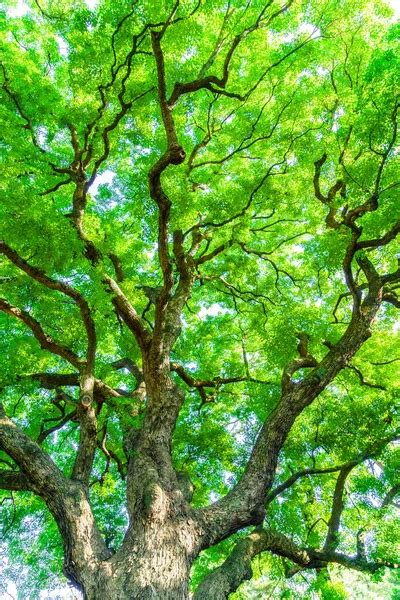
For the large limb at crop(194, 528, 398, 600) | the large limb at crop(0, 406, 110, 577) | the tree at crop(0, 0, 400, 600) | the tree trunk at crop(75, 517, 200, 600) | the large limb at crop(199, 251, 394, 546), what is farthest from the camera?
the tree at crop(0, 0, 400, 600)

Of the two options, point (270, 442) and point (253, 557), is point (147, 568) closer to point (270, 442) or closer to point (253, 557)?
point (253, 557)

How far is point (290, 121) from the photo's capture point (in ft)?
26.3

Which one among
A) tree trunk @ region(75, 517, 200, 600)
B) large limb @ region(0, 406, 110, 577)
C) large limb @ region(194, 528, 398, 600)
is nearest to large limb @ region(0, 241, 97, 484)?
large limb @ region(0, 406, 110, 577)

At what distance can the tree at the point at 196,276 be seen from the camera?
16.6 ft

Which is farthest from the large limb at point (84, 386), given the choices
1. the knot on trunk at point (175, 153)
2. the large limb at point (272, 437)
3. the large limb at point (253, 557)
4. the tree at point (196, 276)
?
the knot on trunk at point (175, 153)

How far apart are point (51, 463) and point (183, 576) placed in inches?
75.0

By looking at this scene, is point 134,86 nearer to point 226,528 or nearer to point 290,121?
point 290,121

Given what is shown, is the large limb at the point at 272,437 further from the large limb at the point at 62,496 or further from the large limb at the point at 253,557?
the large limb at the point at 62,496

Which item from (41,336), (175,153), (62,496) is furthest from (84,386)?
(175,153)

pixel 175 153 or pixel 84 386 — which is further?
pixel 84 386

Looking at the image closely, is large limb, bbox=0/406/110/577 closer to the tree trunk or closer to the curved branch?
the tree trunk

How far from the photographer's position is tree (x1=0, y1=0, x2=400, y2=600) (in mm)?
5074

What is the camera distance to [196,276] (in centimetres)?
828

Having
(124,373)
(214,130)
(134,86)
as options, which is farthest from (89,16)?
(124,373)
